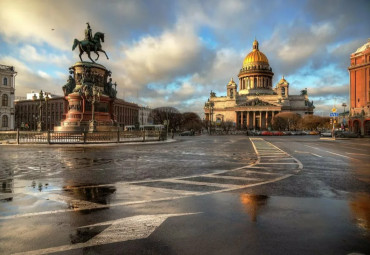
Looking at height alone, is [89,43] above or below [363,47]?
below

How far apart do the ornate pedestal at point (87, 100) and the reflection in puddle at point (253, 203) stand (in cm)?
2594

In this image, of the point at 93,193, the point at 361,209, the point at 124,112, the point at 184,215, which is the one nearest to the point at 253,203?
the point at 184,215

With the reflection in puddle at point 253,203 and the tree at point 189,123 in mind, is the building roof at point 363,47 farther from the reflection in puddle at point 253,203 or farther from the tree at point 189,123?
the reflection in puddle at point 253,203

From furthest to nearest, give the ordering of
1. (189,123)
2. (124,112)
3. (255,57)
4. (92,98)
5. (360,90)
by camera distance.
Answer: (255,57) → (124,112) → (189,123) → (360,90) → (92,98)

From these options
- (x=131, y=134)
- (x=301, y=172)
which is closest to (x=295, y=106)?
(x=131, y=134)

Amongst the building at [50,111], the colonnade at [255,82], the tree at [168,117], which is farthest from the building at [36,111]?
the colonnade at [255,82]

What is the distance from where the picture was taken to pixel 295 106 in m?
136

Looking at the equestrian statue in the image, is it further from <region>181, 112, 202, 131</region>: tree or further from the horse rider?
<region>181, 112, 202, 131</region>: tree

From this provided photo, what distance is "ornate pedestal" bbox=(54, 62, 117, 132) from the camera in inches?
1238

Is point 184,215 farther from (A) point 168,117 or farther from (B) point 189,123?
(B) point 189,123

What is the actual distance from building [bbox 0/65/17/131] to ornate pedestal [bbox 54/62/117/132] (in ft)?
159

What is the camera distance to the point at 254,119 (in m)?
128

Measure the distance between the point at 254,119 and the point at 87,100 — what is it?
347 feet

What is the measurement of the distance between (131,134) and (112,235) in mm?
29103
